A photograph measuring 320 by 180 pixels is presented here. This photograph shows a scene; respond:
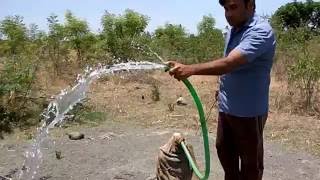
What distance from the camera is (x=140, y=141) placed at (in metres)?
5.15

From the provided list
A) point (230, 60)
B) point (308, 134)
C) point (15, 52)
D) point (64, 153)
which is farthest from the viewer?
point (15, 52)

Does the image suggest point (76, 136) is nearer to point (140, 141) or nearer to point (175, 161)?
point (140, 141)

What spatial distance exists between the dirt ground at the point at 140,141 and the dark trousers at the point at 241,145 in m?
1.32

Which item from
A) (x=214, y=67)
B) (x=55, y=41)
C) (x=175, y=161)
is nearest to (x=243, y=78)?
(x=214, y=67)

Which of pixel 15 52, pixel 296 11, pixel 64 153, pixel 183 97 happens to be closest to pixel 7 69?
pixel 64 153

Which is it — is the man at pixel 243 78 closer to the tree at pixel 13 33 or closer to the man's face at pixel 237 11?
the man's face at pixel 237 11

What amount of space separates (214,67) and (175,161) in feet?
3.51

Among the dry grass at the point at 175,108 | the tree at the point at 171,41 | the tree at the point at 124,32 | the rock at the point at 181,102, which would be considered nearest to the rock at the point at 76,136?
the dry grass at the point at 175,108

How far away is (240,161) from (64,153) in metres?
2.36

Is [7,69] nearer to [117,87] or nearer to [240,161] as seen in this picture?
[117,87]

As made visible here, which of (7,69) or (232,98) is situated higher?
(7,69)

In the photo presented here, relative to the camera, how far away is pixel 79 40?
33.4 ft

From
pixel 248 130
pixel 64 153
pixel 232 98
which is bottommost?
pixel 64 153

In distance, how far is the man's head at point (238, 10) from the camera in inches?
93.5
